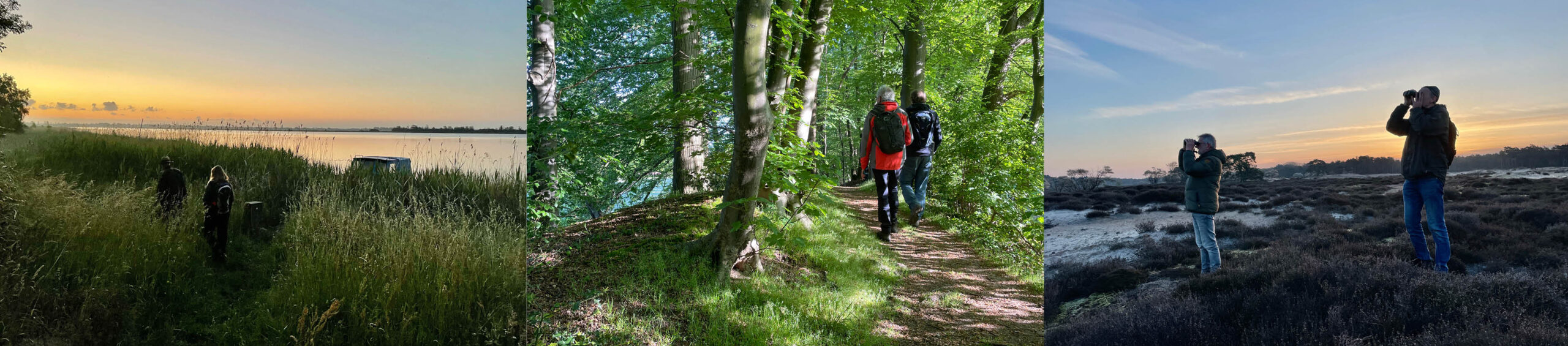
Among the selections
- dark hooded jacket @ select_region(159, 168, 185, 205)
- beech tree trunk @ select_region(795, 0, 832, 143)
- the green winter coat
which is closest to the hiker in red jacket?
beech tree trunk @ select_region(795, 0, 832, 143)

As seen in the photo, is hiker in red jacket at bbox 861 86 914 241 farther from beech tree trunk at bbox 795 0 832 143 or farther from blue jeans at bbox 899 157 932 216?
beech tree trunk at bbox 795 0 832 143

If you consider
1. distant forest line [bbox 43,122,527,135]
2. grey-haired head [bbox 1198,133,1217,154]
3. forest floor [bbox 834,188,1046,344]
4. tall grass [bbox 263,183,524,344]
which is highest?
grey-haired head [bbox 1198,133,1217,154]

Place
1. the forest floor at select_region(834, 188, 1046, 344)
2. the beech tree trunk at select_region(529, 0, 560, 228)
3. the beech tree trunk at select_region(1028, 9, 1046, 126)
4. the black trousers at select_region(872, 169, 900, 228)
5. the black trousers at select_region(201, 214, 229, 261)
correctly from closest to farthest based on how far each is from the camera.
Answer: the black trousers at select_region(201, 214, 229, 261), the forest floor at select_region(834, 188, 1046, 344), the beech tree trunk at select_region(529, 0, 560, 228), the black trousers at select_region(872, 169, 900, 228), the beech tree trunk at select_region(1028, 9, 1046, 126)

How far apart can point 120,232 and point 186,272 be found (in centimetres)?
29

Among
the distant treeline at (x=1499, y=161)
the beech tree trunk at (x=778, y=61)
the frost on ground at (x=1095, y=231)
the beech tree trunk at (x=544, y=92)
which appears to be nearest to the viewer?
the distant treeline at (x=1499, y=161)

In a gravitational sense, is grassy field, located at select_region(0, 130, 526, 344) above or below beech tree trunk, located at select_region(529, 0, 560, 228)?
below

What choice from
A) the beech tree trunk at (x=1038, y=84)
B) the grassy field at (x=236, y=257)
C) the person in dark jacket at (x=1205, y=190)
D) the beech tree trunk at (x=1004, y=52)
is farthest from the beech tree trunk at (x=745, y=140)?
the beech tree trunk at (x=1004, y=52)

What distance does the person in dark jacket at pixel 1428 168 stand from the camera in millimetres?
2641

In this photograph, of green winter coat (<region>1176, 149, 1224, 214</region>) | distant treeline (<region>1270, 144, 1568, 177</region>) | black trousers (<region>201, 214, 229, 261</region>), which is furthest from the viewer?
green winter coat (<region>1176, 149, 1224, 214</region>)

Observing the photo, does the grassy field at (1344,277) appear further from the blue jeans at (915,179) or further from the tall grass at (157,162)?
the tall grass at (157,162)

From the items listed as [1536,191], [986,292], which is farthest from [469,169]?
[1536,191]

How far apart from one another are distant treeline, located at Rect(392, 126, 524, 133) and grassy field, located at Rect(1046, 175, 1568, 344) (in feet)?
11.0

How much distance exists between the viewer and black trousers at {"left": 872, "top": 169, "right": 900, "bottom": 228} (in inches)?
220

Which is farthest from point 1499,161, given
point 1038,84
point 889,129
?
point 1038,84
